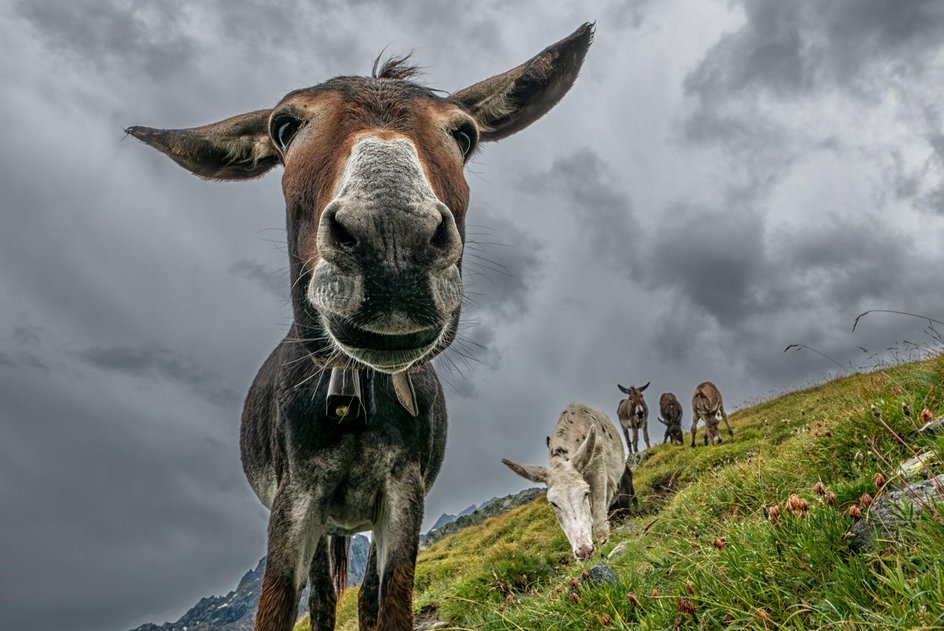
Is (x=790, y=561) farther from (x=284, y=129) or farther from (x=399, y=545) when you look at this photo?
(x=284, y=129)

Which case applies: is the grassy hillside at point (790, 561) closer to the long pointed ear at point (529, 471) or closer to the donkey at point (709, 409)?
the long pointed ear at point (529, 471)

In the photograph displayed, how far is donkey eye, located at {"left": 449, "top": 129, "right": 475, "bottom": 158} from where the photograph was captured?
4.04 meters

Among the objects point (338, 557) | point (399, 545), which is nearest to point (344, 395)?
point (399, 545)

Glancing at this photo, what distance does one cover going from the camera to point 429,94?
402 cm

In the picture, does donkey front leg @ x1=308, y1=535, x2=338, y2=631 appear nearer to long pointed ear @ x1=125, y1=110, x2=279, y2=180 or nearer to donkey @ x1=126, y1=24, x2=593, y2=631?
donkey @ x1=126, y1=24, x2=593, y2=631

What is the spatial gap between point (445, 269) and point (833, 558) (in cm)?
222

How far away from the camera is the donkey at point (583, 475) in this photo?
8.59m

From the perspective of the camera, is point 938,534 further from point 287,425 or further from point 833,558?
point 287,425

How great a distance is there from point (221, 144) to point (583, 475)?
26.6ft

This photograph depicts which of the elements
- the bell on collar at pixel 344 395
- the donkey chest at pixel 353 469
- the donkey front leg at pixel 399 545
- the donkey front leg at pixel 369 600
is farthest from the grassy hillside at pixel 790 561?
the bell on collar at pixel 344 395

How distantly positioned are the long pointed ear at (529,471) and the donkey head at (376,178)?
21.2ft

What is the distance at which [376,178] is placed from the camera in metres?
2.60

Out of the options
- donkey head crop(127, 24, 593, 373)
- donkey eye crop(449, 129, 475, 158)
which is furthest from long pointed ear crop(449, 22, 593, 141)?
donkey eye crop(449, 129, 475, 158)

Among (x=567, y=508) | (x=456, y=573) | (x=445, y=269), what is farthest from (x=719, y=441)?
(x=445, y=269)
